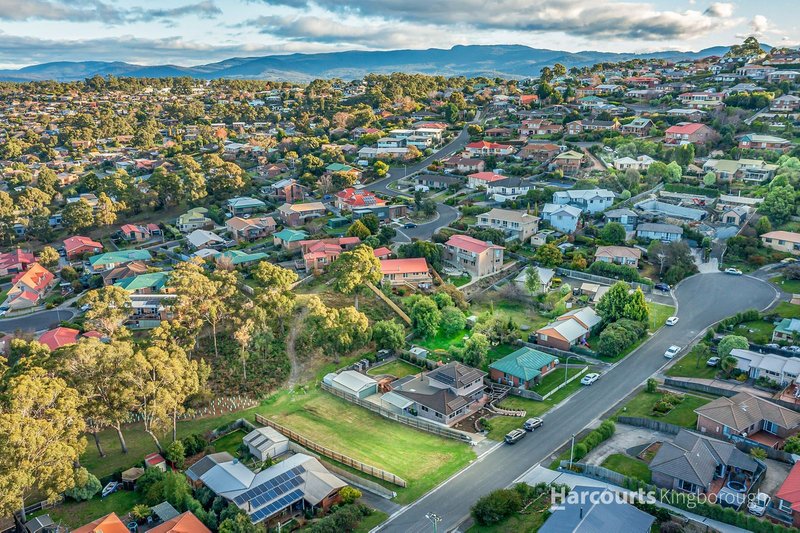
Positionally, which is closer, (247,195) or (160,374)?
(160,374)

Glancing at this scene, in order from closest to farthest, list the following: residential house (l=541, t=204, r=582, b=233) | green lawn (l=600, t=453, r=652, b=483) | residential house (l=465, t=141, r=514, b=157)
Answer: green lawn (l=600, t=453, r=652, b=483) < residential house (l=541, t=204, r=582, b=233) < residential house (l=465, t=141, r=514, b=157)

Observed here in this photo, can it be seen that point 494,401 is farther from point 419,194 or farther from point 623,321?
point 419,194

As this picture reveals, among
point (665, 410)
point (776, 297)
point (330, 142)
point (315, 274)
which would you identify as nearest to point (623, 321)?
point (665, 410)

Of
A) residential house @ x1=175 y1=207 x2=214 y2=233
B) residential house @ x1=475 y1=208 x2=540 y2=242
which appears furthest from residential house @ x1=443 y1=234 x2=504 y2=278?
residential house @ x1=175 y1=207 x2=214 y2=233

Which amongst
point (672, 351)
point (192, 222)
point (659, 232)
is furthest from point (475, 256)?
point (192, 222)

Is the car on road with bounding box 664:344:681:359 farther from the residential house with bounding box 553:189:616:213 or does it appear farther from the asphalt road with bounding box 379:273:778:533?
the residential house with bounding box 553:189:616:213

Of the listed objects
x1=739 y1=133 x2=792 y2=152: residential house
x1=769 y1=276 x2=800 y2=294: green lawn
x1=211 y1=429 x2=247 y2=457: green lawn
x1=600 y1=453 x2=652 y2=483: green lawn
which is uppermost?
x1=739 y1=133 x2=792 y2=152: residential house

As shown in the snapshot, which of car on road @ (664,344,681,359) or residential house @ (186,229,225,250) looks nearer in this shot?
car on road @ (664,344,681,359)
